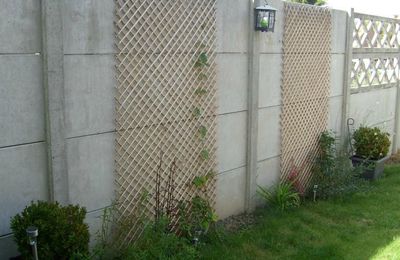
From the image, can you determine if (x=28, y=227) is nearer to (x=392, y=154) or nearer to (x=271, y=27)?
(x=271, y=27)

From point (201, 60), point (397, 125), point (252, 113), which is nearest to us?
point (201, 60)

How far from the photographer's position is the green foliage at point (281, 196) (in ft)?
18.3

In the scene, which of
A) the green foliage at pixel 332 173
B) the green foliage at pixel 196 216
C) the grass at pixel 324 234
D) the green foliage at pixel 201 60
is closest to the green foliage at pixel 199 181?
the green foliage at pixel 196 216

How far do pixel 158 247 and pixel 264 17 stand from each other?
2.75 metres

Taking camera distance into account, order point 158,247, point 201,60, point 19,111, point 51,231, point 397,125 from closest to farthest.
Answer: point 51,231
point 19,111
point 158,247
point 201,60
point 397,125

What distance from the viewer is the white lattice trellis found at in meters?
3.95

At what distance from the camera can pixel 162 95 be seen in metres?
4.27

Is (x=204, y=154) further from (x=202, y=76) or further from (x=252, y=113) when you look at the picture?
(x=252, y=113)

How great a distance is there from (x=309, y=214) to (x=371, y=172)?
1890 millimetres

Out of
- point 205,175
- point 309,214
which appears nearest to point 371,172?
point 309,214

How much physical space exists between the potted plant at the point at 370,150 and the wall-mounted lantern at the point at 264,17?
9.08ft

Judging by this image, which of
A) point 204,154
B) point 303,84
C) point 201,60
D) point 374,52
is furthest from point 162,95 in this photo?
point 374,52

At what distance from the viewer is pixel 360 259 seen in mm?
4336

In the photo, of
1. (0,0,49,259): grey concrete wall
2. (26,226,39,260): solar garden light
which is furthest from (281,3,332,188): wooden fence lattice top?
(26,226,39,260): solar garden light
